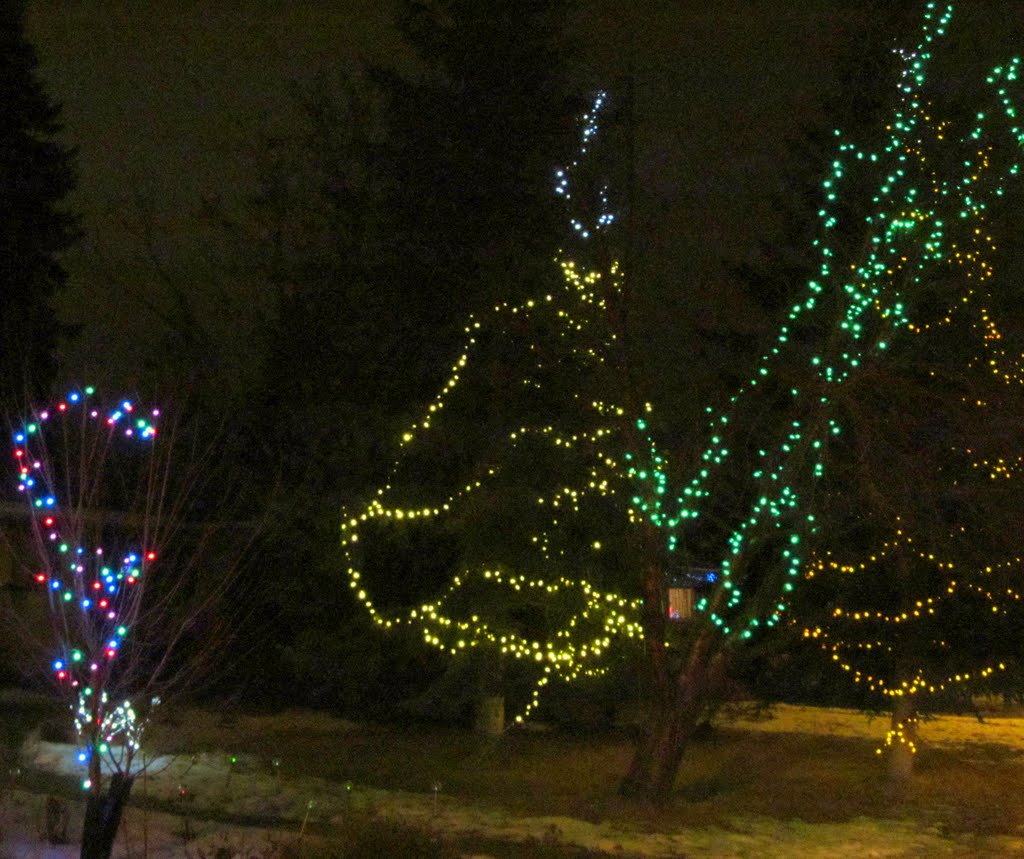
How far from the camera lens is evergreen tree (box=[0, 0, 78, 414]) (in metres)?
23.5

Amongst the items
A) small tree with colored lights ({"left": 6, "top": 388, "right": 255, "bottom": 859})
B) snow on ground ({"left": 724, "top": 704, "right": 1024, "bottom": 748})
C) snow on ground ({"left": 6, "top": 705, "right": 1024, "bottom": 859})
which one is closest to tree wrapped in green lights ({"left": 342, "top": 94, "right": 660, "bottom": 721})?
snow on ground ({"left": 6, "top": 705, "right": 1024, "bottom": 859})

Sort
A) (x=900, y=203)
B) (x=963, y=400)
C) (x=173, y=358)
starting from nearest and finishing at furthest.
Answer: (x=963, y=400), (x=900, y=203), (x=173, y=358)

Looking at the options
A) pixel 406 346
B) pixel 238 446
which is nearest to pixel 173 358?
pixel 238 446

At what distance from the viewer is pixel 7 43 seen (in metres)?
23.4

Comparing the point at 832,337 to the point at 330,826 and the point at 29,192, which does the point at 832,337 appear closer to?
the point at 330,826

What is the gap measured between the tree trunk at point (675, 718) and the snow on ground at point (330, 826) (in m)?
0.82

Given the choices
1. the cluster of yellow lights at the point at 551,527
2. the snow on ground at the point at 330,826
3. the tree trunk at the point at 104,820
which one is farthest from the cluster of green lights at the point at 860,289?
the tree trunk at the point at 104,820

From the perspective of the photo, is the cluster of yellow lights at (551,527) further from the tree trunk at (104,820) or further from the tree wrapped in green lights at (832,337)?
the tree trunk at (104,820)

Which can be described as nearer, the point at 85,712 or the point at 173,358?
the point at 85,712

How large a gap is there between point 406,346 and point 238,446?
9.85 feet

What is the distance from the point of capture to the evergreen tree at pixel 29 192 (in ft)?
77.3

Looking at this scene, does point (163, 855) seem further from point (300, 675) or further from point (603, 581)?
point (300, 675)

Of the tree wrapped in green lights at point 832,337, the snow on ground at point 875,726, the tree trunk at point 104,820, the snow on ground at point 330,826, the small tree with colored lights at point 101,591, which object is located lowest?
the snow on ground at point 330,826

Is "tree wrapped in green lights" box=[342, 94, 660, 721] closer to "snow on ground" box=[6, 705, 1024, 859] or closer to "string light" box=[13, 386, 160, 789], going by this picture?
"snow on ground" box=[6, 705, 1024, 859]
